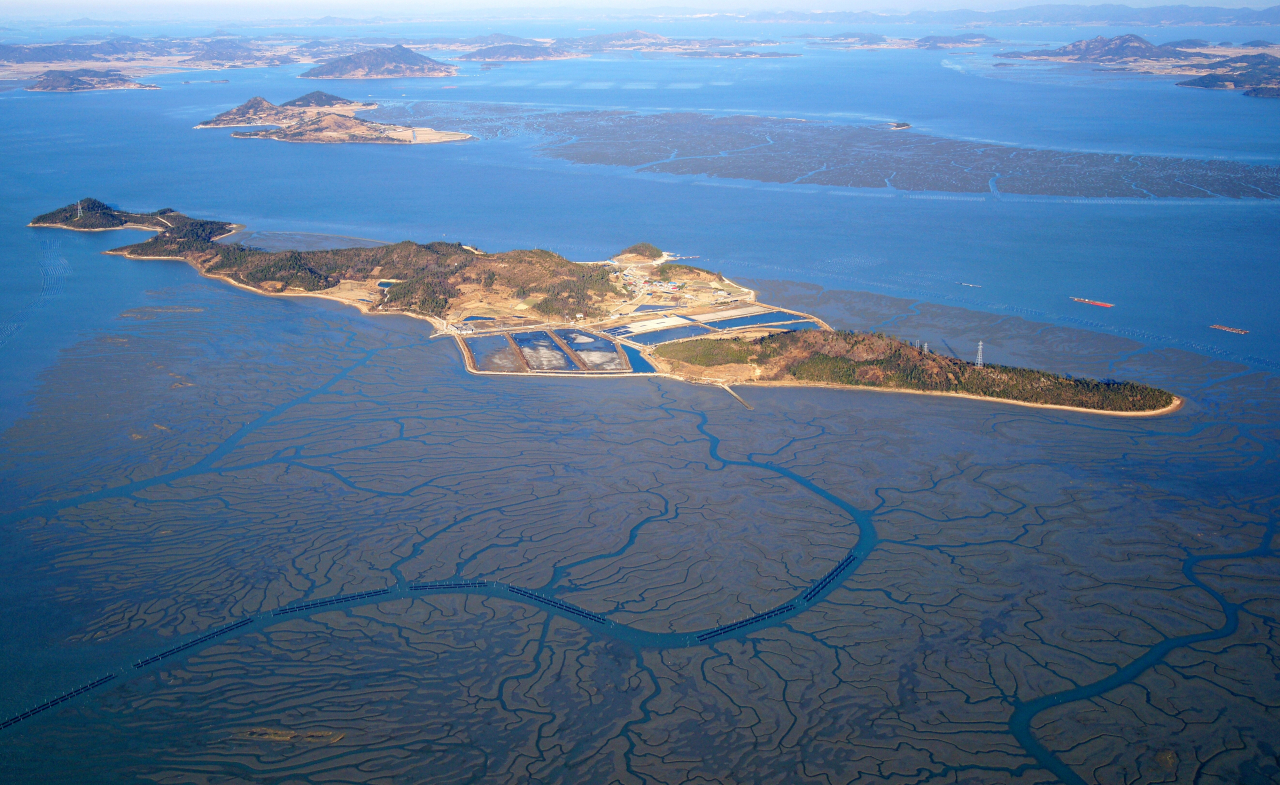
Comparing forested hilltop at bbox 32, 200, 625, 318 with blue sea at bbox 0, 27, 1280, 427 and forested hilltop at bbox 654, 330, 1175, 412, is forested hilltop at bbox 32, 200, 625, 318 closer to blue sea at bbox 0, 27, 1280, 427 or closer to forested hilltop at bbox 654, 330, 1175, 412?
blue sea at bbox 0, 27, 1280, 427

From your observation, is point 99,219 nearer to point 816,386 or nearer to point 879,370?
point 816,386

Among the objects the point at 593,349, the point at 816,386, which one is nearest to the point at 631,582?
the point at 816,386

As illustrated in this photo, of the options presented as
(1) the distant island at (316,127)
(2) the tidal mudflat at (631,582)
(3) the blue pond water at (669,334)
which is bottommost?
(2) the tidal mudflat at (631,582)

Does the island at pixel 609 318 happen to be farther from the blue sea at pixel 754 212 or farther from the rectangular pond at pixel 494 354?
the blue sea at pixel 754 212

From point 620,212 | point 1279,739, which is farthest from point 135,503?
point 620,212

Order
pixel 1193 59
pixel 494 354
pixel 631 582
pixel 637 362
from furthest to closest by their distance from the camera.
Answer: pixel 1193 59 → pixel 494 354 → pixel 637 362 → pixel 631 582

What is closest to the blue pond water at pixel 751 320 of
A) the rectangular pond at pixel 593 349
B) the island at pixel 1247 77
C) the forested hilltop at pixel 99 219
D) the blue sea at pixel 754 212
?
the rectangular pond at pixel 593 349

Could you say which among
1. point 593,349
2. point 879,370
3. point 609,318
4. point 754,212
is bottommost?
point 593,349
